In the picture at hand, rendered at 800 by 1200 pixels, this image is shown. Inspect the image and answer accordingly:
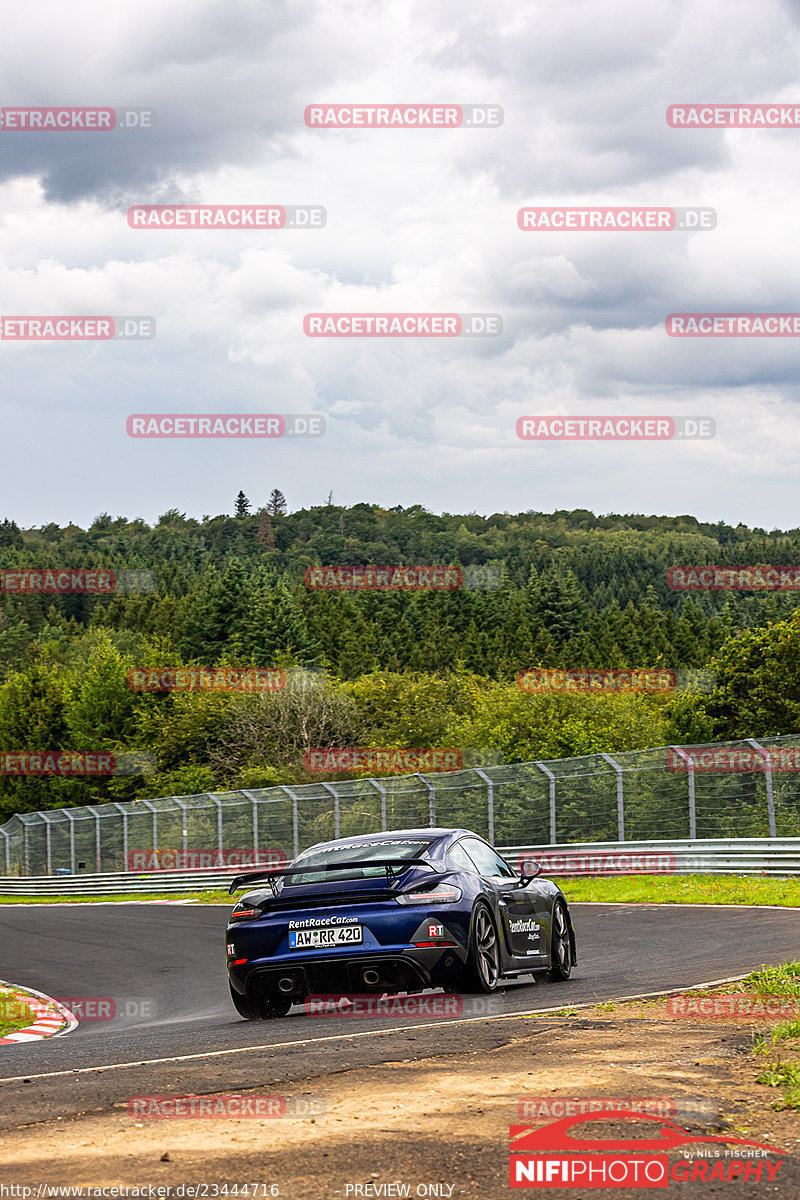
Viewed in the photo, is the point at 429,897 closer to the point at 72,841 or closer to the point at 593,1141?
the point at 593,1141

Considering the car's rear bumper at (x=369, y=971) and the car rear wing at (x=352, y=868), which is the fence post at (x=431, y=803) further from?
the car's rear bumper at (x=369, y=971)

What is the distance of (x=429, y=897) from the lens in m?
8.83

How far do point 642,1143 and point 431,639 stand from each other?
119 m

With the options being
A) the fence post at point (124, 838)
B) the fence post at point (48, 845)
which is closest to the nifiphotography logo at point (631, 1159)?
the fence post at point (124, 838)

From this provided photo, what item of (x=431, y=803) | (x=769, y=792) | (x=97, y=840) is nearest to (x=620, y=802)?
(x=769, y=792)

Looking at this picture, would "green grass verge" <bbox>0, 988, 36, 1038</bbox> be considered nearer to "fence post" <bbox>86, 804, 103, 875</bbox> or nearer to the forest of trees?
"fence post" <bbox>86, 804, 103, 875</bbox>

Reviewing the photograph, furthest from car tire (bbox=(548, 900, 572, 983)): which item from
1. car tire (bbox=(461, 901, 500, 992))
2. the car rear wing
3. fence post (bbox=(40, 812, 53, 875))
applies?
fence post (bbox=(40, 812, 53, 875))

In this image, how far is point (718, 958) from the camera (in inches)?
453

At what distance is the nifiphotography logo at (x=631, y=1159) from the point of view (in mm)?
4195

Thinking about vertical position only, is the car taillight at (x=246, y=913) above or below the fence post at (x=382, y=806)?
above

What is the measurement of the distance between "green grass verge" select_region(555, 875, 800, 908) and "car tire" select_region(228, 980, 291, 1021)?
32.2ft

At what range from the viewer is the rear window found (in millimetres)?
9195

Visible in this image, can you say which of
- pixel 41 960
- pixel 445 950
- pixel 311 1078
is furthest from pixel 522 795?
pixel 311 1078

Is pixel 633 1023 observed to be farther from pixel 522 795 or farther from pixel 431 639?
pixel 431 639
